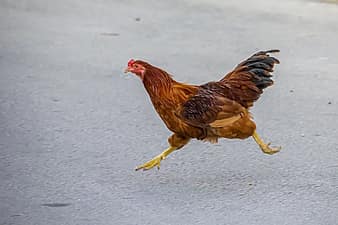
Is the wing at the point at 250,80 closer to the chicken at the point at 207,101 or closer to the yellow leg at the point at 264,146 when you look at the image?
the chicken at the point at 207,101

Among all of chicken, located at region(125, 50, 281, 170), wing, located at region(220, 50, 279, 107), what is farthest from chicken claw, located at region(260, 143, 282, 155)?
wing, located at region(220, 50, 279, 107)

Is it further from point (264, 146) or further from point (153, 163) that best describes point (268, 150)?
point (153, 163)

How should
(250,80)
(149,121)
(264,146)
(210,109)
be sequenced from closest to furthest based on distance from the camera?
1. (210,109)
2. (250,80)
3. (264,146)
4. (149,121)

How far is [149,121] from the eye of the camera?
6941 millimetres

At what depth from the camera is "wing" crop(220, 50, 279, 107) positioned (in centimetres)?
547

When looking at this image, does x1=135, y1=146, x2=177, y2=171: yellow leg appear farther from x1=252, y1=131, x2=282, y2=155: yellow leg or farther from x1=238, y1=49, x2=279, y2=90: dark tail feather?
x1=238, y1=49, x2=279, y2=90: dark tail feather

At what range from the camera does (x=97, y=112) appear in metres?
7.16

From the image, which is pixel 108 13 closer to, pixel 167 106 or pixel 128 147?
pixel 128 147

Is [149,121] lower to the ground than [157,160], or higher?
lower

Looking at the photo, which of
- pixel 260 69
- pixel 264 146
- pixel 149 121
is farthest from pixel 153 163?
pixel 149 121

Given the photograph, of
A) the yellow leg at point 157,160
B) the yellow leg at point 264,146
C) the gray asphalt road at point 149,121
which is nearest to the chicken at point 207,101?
the yellow leg at point 157,160

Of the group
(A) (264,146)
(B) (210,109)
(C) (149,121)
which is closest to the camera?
(B) (210,109)

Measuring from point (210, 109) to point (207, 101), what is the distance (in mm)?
54

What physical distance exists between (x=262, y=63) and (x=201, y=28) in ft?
17.0
